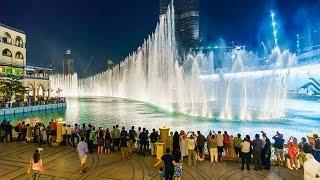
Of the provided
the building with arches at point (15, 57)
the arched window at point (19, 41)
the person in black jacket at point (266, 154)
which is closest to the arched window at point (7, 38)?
the building with arches at point (15, 57)

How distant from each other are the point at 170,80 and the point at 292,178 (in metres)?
41.7

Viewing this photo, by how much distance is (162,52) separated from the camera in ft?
179

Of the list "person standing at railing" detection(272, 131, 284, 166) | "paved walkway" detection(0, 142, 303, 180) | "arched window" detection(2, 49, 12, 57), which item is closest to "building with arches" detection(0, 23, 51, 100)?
"arched window" detection(2, 49, 12, 57)

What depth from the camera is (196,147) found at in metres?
13.1

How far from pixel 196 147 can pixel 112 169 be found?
4.11 metres

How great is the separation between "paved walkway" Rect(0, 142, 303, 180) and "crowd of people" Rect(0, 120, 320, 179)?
18.3 inches

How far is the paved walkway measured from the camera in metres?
10.8

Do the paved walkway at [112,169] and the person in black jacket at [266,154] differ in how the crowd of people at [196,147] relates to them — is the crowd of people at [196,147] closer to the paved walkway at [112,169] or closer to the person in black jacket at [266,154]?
the person in black jacket at [266,154]

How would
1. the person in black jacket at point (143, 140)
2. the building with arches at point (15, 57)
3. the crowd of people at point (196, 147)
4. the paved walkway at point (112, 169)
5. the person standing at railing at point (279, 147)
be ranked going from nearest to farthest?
the paved walkway at point (112, 169) < the crowd of people at point (196, 147) < the person standing at railing at point (279, 147) < the person in black jacket at point (143, 140) < the building with arches at point (15, 57)

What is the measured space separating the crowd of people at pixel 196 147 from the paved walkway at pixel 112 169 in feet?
1.53

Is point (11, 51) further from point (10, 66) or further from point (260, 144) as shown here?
point (260, 144)

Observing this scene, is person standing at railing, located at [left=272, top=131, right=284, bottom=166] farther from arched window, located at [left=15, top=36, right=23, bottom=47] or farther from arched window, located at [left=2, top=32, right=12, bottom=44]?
arched window, located at [left=15, top=36, right=23, bottom=47]

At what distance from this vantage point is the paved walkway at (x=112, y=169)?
35.5 feet

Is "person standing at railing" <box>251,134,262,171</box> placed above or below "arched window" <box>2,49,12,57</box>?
below
